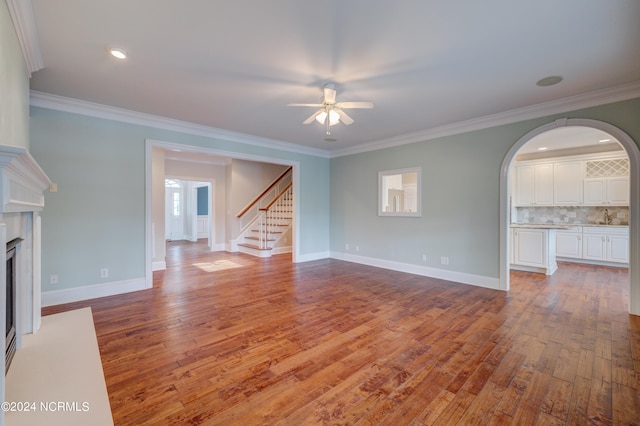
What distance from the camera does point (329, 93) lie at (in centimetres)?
302

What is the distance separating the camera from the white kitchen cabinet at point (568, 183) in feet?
20.2

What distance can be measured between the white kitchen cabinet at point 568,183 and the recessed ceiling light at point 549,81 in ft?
14.2

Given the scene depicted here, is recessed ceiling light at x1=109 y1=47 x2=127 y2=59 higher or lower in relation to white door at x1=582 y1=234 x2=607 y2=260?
higher

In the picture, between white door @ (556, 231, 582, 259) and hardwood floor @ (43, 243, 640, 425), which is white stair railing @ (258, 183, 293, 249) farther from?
white door @ (556, 231, 582, 259)

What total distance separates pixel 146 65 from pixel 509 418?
408 cm

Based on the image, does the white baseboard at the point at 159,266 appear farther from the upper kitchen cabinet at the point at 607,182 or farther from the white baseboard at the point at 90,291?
the upper kitchen cabinet at the point at 607,182

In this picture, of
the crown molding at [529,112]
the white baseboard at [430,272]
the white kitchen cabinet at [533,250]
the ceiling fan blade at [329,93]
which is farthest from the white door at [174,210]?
the white kitchen cabinet at [533,250]

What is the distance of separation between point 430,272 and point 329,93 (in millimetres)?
3655

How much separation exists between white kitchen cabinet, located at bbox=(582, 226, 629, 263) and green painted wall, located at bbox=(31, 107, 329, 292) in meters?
8.43

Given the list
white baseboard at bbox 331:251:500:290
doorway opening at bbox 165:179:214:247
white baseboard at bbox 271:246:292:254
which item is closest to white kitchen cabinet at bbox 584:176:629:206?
white baseboard at bbox 331:251:500:290

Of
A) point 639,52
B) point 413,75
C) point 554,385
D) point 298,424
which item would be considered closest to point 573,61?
point 639,52

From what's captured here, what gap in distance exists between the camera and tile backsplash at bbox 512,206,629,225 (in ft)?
19.8

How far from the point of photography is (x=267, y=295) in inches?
158

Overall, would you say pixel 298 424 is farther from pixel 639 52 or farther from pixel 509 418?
pixel 639 52
